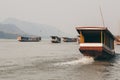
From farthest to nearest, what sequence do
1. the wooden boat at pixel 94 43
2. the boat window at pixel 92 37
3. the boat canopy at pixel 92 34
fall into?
1. the boat window at pixel 92 37
2. the wooden boat at pixel 94 43
3. the boat canopy at pixel 92 34

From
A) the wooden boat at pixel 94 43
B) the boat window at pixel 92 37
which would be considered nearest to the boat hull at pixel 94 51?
the wooden boat at pixel 94 43

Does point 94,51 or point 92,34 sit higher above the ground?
point 92,34

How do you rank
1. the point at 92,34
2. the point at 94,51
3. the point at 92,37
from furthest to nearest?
the point at 92,37
the point at 92,34
the point at 94,51

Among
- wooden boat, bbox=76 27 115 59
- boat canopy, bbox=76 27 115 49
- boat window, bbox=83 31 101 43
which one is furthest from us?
boat window, bbox=83 31 101 43

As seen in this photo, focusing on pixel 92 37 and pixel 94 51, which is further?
pixel 92 37

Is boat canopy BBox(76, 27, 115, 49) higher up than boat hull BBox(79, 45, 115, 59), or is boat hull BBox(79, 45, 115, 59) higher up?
boat canopy BBox(76, 27, 115, 49)

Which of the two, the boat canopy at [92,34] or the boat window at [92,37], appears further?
the boat window at [92,37]

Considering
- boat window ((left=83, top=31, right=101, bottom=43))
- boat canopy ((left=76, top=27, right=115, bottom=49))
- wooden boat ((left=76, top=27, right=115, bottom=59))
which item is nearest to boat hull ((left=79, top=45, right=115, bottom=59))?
wooden boat ((left=76, top=27, right=115, bottom=59))

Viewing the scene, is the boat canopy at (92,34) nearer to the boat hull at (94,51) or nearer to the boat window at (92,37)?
the boat window at (92,37)

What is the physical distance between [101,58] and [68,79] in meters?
12.5

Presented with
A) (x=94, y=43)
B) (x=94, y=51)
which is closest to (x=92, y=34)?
(x=94, y=43)

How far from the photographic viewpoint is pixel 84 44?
27.8m

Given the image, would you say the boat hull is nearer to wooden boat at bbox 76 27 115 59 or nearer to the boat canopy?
wooden boat at bbox 76 27 115 59

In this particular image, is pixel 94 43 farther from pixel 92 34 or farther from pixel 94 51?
pixel 92 34
